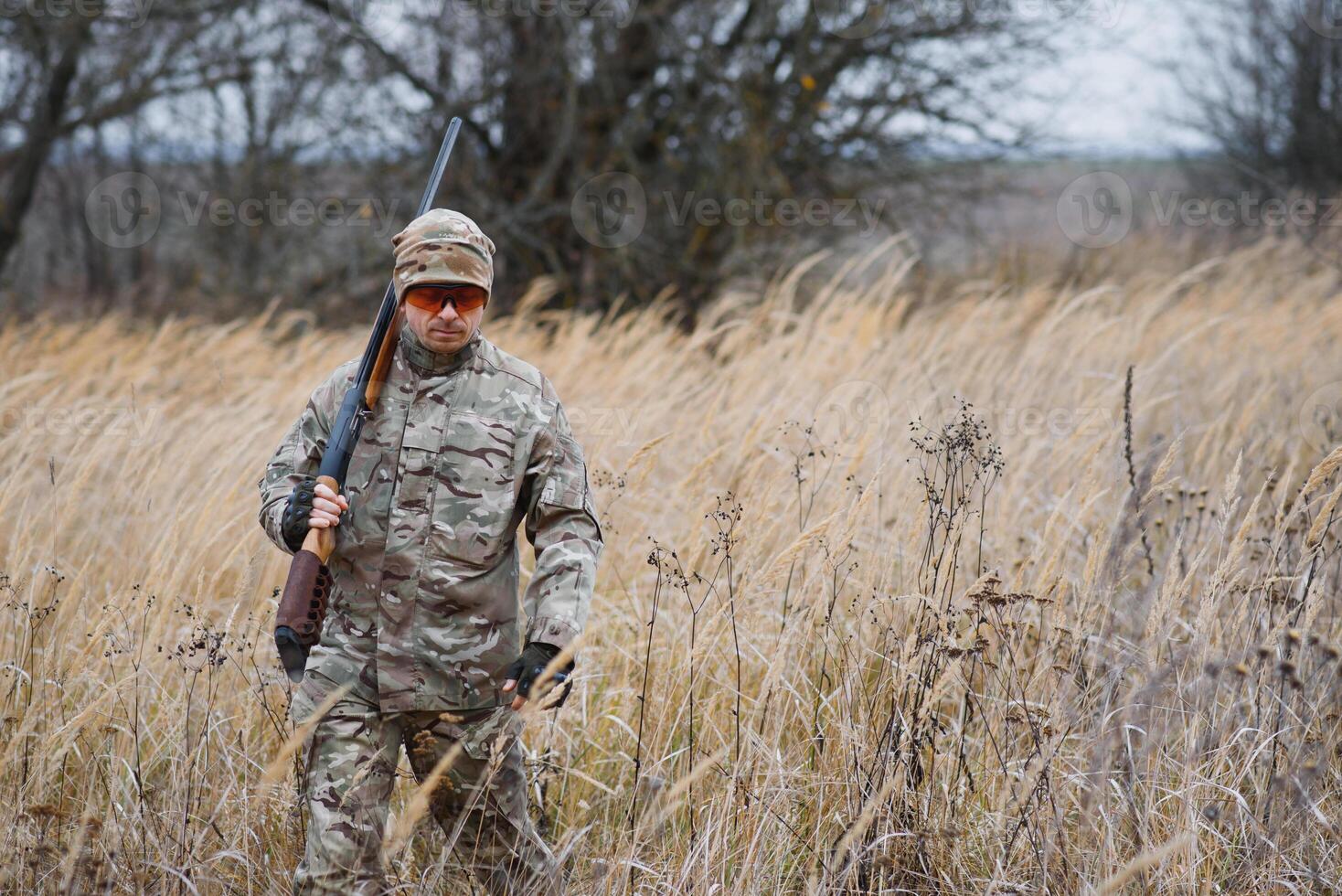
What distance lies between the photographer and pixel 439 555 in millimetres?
2189

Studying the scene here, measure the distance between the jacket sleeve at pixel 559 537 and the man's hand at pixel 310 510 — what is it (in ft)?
1.28

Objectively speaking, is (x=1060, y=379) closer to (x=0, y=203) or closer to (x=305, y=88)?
(x=305, y=88)

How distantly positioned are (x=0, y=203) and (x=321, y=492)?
9978 millimetres

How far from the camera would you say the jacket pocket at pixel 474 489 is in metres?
2.19

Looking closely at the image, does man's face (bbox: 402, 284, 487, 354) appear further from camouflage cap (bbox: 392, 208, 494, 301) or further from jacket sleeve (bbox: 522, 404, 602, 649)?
jacket sleeve (bbox: 522, 404, 602, 649)

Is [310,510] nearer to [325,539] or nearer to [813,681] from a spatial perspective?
[325,539]

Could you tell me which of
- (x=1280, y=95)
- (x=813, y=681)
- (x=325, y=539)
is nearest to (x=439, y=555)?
(x=325, y=539)

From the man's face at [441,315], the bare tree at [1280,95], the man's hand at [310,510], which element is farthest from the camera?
the bare tree at [1280,95]

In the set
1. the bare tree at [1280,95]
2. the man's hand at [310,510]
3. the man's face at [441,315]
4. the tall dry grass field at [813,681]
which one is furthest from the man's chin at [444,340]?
the bare tree at [1280,95]

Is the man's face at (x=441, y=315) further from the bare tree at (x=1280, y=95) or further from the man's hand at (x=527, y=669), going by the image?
the bare tree at (x=1280, y=95)

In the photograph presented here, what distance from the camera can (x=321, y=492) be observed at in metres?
2.12

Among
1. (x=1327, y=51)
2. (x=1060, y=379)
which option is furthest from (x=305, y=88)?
(x=1327, y=51)

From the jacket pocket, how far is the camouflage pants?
342 millimetres

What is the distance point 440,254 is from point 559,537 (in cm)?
63
